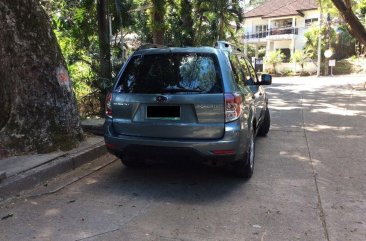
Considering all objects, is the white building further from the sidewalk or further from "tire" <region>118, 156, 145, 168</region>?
"tire" <region>118, 156, 145, 168</region>

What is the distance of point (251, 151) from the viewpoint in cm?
583

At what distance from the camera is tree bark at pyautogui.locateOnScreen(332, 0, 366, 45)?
1970 cm

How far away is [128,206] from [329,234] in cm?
211

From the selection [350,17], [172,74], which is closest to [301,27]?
[350,17]

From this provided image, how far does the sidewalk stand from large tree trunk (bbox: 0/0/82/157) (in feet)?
0.72

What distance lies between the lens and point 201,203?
4.85 m

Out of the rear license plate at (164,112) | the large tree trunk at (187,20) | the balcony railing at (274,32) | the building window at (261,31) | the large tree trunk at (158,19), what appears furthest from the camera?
the building window at (261,31)

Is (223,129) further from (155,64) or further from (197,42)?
(197,42)

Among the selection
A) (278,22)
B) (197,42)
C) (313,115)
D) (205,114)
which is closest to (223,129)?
(205,114)

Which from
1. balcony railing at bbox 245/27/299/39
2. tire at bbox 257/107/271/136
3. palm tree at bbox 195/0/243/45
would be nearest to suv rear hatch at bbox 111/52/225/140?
tire at bbox 257/107/271/136

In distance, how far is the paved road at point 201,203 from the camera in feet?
13.3

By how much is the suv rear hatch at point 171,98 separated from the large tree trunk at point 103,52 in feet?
13.4

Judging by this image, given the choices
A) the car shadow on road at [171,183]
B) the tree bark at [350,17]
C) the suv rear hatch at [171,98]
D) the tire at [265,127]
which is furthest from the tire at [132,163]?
the tree bark at [350,17]

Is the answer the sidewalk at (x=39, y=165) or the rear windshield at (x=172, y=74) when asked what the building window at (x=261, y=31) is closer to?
the sidewalk at (x=39, y=165)
